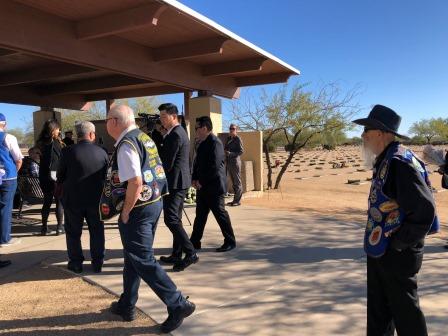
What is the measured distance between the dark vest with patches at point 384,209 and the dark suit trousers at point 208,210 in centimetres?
286

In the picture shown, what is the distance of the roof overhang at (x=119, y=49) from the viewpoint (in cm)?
598

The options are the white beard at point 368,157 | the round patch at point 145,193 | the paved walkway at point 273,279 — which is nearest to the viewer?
the white beard at point 368,157

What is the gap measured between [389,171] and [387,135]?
0.93 feet

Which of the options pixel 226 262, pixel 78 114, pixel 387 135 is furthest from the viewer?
pixel 78 114

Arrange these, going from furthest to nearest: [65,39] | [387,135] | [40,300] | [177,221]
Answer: [65,39] < [177,221] < [40,300] < [387,135]

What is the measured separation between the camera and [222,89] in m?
11.1

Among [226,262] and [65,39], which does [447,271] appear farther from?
[65,39]

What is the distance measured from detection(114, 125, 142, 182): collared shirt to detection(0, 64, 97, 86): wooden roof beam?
21.7 feet

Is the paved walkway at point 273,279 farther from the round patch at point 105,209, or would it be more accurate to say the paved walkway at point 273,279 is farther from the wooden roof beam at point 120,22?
the wooden roof beam at point 120,22

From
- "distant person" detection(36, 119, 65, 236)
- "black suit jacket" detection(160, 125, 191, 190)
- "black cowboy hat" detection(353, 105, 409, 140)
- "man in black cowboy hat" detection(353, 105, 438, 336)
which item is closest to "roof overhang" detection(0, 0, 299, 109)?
"distant person" detection(36, 119, 65, 236)

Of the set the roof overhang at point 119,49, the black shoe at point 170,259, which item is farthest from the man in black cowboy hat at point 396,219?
the roof overhang at point 119,49

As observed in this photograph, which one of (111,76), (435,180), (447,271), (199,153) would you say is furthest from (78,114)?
(447,271)

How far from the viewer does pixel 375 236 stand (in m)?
2.55

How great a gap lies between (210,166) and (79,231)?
1.67 metres
